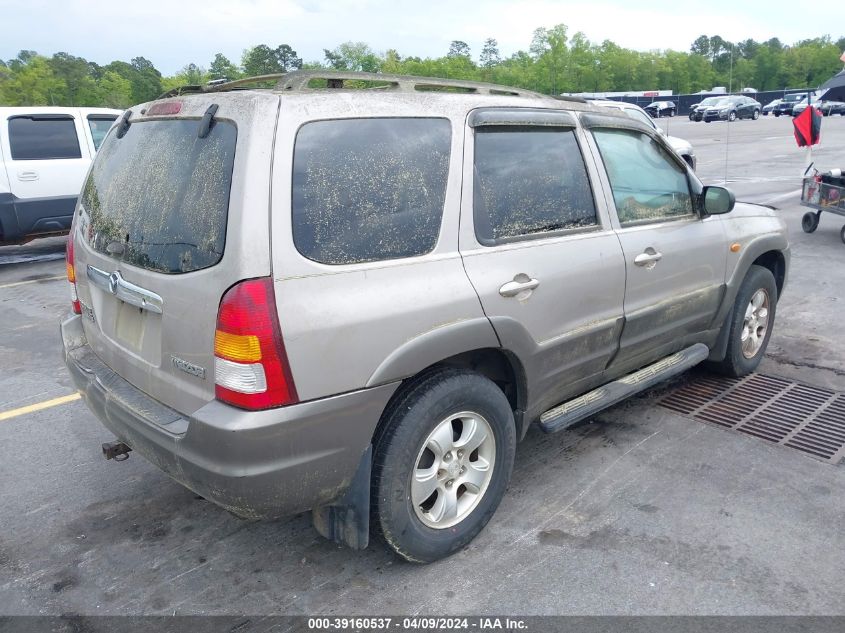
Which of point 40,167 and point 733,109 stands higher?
point 733,109

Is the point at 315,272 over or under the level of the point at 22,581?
over

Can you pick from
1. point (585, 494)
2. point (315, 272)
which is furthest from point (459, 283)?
point (585, 494)

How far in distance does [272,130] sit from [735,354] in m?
3.63

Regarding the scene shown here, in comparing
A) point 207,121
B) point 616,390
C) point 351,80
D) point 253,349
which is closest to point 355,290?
point 253,349

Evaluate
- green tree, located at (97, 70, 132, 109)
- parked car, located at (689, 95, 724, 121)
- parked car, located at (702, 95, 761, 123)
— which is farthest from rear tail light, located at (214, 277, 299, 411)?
parked car, located at (689, 95, 724, 121)

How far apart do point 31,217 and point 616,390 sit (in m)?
8.80

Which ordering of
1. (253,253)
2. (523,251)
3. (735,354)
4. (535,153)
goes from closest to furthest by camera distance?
(253,253), (523,251), (535,153), (735,354)

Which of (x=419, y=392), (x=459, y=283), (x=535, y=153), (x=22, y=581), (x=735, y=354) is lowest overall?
(x=22, y=581)

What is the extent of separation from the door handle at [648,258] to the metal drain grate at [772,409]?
1.17 m

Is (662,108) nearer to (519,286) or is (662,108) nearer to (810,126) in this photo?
(810,126)

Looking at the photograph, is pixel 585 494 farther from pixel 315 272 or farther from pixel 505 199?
pixel 315 272

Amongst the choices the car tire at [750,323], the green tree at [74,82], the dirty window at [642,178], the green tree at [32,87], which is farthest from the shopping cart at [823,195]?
the green tree at [74,82]

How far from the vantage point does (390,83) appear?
300 cm

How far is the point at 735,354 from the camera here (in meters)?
4.72
